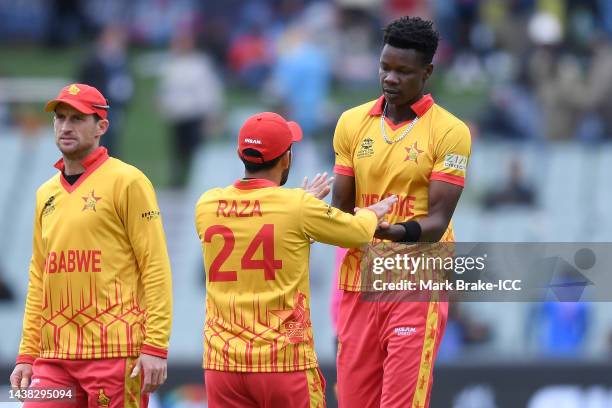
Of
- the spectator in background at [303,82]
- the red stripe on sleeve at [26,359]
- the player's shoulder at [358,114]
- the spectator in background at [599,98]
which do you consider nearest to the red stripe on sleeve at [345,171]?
the player's shoulder at [358,114]

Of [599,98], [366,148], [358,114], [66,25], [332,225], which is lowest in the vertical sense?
[332,225]

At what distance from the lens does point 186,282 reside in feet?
53.1

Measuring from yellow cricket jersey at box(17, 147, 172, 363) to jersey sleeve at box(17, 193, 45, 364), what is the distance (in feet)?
0.43

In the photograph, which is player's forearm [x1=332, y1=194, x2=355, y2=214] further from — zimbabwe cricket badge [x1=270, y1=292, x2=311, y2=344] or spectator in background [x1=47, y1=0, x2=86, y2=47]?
spectator in background [x1=47, y1=0, x2=86, y2=47]

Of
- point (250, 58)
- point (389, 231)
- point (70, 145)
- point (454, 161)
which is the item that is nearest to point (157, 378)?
point (70, 145)

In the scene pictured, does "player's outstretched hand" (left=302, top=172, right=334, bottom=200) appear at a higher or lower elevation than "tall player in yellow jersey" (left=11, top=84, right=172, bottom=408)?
higher

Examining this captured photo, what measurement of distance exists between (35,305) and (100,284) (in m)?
0.44

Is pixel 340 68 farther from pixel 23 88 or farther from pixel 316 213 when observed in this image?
pixel 316 213

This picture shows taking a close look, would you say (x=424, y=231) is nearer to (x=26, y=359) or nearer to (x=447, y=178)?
(x=447, y=178)

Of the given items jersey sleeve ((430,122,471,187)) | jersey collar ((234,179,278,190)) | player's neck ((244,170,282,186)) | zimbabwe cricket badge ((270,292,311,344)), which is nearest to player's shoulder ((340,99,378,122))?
jersey sleeve ((430,122,471,187))

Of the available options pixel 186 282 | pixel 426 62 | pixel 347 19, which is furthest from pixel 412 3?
pixel 426 62

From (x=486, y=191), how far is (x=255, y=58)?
4156mm

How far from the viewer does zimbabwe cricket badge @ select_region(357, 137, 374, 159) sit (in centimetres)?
682

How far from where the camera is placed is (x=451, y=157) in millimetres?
6676
